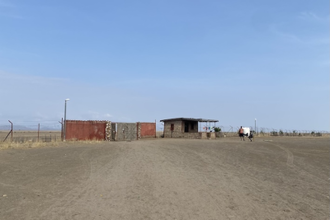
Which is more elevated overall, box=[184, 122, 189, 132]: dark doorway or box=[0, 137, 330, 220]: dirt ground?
box=[184, 122, 189, 132]: dark doorway

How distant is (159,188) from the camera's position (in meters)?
9.94

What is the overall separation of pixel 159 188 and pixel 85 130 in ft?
78.5

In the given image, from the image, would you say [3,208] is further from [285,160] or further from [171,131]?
[171,131]

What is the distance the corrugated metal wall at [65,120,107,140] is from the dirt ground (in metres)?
14.2

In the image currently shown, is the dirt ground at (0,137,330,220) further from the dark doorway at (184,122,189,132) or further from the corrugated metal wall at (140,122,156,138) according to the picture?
the dark doorway at (184,122,189,132)

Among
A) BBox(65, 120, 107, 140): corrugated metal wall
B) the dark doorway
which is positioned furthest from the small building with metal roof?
BBox(65, 120, 107, 140): corrugated metal wall

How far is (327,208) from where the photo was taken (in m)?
8.46

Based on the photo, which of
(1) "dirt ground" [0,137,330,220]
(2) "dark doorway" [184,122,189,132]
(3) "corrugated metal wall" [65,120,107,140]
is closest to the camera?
(1) "dirt ground" [0,137,330,220]

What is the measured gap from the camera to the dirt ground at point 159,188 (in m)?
7.50

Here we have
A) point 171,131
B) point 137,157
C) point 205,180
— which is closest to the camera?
point 205,180

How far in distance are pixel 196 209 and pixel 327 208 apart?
146 inches

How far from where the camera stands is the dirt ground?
7.50 meters

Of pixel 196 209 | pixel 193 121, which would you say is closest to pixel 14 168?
pixel 196 209

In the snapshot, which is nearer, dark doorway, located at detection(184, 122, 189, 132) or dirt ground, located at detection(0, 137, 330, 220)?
dirt ground, located at detection(0, 137, 330, 220)
